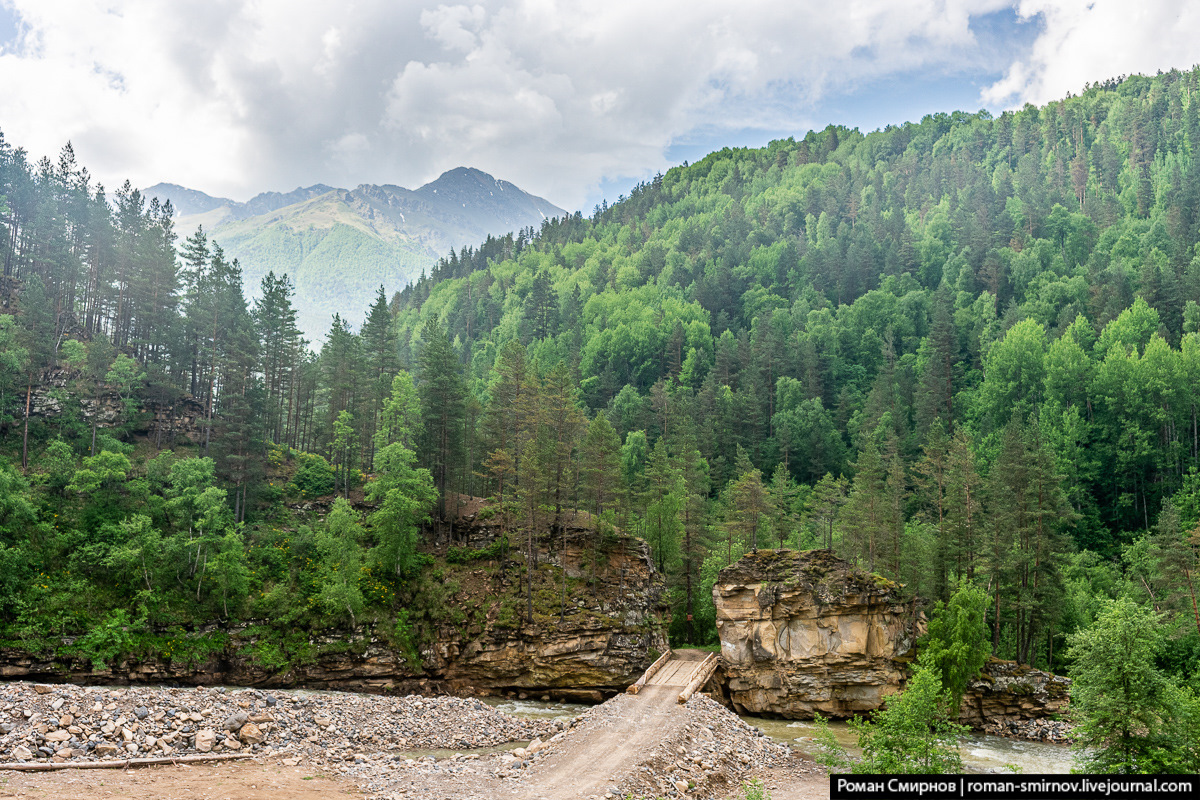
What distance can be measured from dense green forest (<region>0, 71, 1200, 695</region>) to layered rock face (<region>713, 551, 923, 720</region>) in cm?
636

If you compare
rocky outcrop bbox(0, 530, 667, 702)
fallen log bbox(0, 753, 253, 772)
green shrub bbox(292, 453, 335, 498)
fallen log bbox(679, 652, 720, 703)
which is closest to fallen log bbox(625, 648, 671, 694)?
rocky outcrop bbox(0, 530, 667, 702)

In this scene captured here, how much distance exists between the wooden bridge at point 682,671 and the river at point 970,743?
430 cm

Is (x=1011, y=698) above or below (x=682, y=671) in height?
below

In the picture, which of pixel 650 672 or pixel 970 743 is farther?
pixel 650 672

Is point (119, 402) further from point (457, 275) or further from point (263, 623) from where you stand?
point (457, 275)

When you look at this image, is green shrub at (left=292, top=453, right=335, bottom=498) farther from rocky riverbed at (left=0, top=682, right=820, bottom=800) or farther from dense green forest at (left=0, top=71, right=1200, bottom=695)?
rocky riverbed at (left=0, top=682, right=820, bottom=800)

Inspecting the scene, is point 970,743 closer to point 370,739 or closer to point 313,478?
point 370,739

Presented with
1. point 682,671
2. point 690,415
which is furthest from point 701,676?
point 690,415

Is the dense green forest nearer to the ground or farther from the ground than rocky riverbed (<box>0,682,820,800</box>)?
farther from the ground

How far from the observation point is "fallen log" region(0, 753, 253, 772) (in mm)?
22281

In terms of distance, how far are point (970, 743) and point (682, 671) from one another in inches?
676

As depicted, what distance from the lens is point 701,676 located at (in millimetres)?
43156

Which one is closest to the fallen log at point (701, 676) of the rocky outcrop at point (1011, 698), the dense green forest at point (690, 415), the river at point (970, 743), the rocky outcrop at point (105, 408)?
the river at point (970, 743)

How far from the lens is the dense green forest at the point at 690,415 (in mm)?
46500
